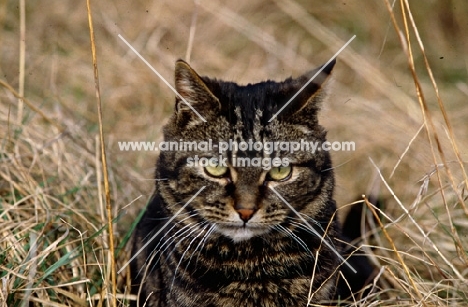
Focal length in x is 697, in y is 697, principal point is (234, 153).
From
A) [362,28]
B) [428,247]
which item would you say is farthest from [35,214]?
[362,28]

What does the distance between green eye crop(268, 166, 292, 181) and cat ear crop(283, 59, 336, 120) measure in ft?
0.72

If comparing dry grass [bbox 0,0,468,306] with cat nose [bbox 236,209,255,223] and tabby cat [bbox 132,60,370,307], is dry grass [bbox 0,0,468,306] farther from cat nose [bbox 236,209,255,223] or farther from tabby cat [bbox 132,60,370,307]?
cat nose [bbox 236,209,255,223]

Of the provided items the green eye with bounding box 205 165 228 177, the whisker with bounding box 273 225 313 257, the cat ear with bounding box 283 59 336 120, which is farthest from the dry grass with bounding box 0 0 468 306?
the green eye with bounding box 205 165 228 177

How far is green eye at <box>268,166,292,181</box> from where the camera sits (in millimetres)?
2572

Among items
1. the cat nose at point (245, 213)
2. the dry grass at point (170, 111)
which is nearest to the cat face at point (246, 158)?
the cat nose at point (245, 213)

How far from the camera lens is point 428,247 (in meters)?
3.29

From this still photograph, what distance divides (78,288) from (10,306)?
1.13 ft

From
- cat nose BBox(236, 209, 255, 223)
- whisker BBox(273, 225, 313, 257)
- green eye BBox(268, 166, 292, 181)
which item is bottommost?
whisker BBox(273, 225, 313, 257)

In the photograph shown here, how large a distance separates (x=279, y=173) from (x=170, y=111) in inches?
89.6

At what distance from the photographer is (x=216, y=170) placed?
8.45 feet

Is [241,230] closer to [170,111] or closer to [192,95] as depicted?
[192,95]

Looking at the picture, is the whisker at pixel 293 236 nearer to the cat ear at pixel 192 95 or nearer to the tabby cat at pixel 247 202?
the tabby cat at pixel 247 202

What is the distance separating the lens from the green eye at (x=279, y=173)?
2.57 metres

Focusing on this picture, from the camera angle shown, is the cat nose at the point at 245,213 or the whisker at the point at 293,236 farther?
the whisker at the point at 293,236
